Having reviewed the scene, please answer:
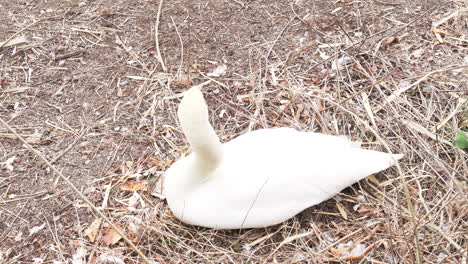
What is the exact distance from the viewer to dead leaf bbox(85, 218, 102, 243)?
5.75 feet

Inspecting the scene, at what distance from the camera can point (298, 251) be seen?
1.64m

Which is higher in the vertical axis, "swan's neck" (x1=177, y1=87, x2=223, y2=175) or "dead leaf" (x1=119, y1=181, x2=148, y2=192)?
"swan's neck" (x1=177, y1=87, x2=223, y2=175)

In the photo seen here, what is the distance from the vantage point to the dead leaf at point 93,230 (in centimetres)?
175

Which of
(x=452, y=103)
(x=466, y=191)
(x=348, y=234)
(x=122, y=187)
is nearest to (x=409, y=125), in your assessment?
(x=452, y=103)

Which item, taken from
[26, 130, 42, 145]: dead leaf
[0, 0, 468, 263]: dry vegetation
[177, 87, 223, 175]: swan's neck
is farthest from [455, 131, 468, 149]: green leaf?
[26, 130, 42, 145]: dead leaf

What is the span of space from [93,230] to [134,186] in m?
0.22

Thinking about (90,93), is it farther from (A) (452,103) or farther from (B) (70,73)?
(A) (452,103)

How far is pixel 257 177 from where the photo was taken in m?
1.64

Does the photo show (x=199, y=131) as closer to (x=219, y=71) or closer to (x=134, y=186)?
(x=134, y=186)

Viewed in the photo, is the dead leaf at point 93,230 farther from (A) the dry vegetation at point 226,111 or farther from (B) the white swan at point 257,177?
(B) the white swan at point 257,177

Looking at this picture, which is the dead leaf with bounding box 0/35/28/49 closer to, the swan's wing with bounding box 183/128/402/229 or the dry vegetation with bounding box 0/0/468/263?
the dry vegetation with bounding box 0/0/468/263

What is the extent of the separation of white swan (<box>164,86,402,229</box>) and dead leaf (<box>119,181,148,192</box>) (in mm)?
166

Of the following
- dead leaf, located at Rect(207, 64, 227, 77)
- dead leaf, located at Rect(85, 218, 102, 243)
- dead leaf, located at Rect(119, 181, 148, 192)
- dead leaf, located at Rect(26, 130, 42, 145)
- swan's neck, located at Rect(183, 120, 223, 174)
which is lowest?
dead leaf, located at Rect(85, 218, 102, 243)

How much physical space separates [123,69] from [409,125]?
1248 millimetres
